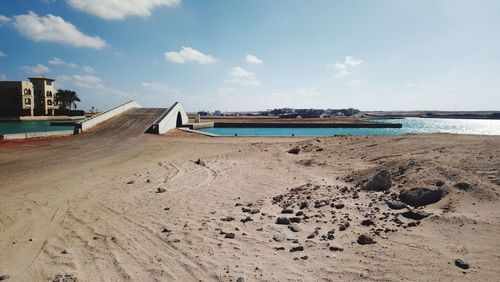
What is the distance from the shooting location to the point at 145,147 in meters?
20.0

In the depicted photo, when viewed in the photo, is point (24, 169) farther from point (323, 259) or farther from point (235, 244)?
point (323, 259)

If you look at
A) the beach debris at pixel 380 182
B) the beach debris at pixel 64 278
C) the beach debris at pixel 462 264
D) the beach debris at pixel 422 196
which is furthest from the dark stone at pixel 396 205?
the beach debris at pixel 64 278

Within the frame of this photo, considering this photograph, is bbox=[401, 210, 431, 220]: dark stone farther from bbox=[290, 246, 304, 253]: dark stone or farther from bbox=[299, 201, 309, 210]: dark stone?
bbox=[290, 246, 304, 253]: dark stone

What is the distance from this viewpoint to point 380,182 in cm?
839

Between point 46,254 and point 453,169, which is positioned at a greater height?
point 453,169

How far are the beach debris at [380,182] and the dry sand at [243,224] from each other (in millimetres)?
306

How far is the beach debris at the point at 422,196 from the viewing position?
22.9 feet

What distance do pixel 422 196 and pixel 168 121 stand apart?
29.6 metres

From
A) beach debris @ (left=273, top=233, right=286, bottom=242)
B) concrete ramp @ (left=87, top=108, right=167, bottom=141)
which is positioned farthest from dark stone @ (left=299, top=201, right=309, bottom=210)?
concrete ramp @ (left=87, top=108, right=167, bottom=141)

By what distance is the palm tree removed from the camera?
271 ft

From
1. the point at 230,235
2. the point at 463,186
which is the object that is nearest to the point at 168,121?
the point at 230,235

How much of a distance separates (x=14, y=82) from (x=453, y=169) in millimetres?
81994

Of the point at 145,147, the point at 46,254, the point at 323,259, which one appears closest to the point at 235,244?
the point at 323,259

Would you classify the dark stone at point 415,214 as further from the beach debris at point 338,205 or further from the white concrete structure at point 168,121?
the white concrete structure at point 168,121
